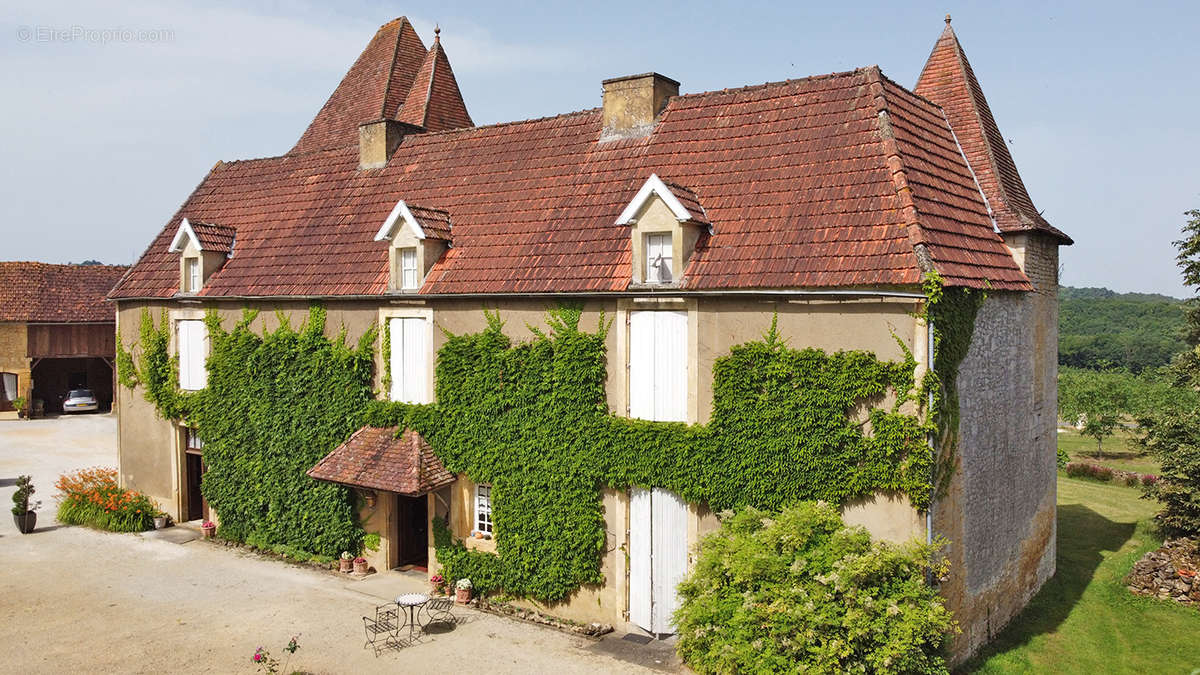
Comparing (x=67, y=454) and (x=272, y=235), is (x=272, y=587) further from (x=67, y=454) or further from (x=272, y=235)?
(x=67, y=454)


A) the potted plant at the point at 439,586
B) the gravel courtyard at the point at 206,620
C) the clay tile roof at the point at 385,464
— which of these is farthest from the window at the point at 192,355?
the potted plant at the point at 439,586

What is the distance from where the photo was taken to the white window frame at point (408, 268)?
59.0 ft

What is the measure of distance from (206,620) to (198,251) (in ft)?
30.5

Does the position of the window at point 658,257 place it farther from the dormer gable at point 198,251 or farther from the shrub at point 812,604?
the dormer gable at point 198,251

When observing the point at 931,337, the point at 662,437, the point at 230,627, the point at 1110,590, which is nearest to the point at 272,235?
the point at 230,627

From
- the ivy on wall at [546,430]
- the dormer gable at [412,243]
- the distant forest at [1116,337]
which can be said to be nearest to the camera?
the ivy on wall at [546,430]

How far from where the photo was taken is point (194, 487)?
22500 mm

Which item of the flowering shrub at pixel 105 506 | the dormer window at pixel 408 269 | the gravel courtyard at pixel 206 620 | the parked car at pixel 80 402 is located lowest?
the gravel courtyard at pixel 206 620

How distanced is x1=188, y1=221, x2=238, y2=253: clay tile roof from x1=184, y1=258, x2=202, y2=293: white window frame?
0.50 meters

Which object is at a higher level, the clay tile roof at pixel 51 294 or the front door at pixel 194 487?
the clay tile roof at pixel 51 294

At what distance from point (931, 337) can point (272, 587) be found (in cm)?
1349

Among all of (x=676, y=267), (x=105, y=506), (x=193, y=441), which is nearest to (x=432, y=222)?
(x=676, y=267)

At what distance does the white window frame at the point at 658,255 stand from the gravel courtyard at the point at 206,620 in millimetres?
6204

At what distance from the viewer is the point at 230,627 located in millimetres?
15461
